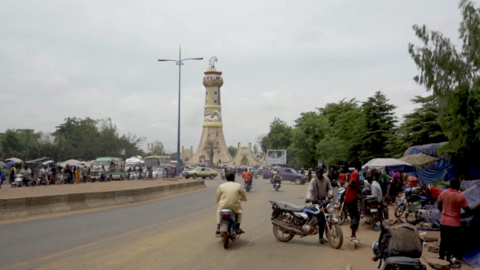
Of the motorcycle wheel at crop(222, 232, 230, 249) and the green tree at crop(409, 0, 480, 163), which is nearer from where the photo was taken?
the motorcycle wheel at crop(222, 232, 230, 249)

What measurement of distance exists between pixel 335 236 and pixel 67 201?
34.5ft

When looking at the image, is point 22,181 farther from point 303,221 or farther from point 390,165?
point 303,221

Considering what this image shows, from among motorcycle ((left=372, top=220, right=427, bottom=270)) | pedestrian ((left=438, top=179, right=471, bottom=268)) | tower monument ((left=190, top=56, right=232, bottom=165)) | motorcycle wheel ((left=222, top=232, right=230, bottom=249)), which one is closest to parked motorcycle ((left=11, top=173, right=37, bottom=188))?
motorcycle wheel ((left=222, top=232, right=230, bottom=249))

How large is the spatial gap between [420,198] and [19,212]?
11.8m

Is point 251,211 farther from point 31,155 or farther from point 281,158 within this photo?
point 31,155

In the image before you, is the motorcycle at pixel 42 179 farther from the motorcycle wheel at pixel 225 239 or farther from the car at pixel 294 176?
the motorcycle wheel at pixel 225 239

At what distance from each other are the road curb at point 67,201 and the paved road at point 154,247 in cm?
94

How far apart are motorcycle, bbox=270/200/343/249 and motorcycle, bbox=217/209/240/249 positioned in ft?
3.81

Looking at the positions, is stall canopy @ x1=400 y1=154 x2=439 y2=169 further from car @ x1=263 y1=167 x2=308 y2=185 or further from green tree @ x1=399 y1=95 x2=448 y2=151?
car @ x1=263 y1=167 x2=308 y2=185

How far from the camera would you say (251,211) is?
1675 cm

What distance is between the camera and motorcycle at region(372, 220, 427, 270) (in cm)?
493

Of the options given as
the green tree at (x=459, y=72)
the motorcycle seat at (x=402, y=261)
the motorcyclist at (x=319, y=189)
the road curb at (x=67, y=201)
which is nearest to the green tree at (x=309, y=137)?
the road curb at (x=67, y=201)

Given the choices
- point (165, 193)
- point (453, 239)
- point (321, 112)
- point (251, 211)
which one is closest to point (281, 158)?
point (321, 112)

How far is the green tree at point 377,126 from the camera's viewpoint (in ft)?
99.1
